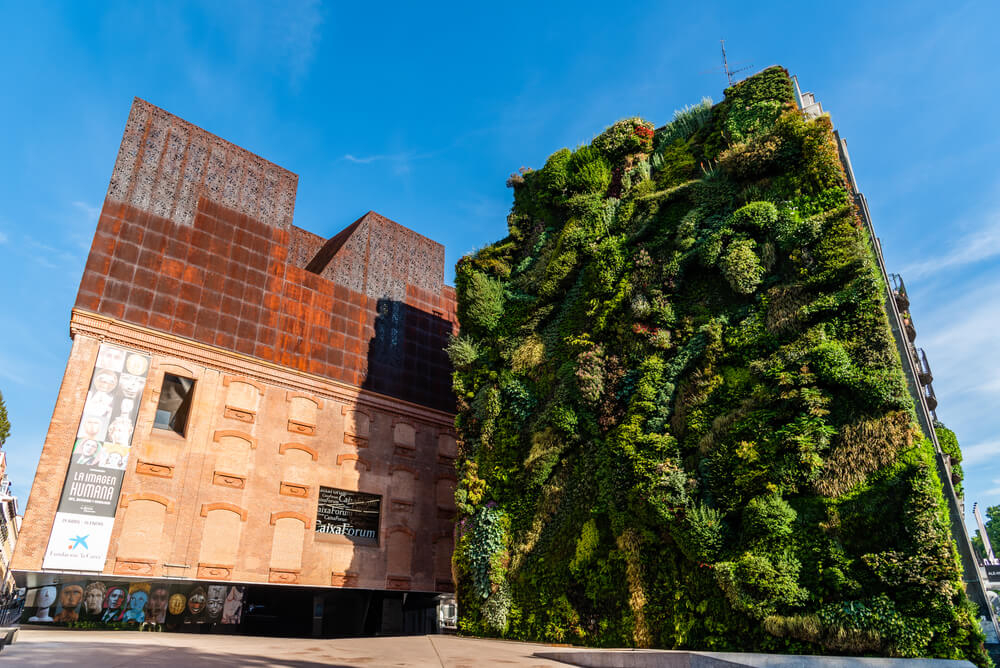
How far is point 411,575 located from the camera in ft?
95.1

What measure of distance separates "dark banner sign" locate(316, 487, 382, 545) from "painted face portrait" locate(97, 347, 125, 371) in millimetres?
10112

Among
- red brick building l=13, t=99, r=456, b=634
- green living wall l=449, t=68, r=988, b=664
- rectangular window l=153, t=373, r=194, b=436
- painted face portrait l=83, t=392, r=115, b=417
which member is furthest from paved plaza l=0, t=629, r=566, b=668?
rectangular window l=153, t=373, r=194, b=436

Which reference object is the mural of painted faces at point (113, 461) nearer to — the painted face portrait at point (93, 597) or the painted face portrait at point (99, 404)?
the painted face portrait at point (99, 404)

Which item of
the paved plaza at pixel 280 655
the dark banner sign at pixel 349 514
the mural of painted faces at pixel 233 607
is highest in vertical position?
the dark banner sign at pixel 349 514

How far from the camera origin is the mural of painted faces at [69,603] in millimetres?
20828

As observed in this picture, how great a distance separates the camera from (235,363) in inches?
1041

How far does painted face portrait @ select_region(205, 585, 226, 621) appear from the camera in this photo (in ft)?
78.7

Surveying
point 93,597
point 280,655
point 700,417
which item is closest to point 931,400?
point 700,417

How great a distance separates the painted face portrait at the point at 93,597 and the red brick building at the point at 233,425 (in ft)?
0.14

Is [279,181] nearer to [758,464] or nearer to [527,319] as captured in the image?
[527,319]

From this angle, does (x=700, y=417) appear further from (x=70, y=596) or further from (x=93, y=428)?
(x=70, y=596)

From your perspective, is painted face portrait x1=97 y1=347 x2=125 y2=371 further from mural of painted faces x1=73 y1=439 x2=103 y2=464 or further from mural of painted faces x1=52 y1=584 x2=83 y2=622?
mural of painted faces x1=52 y1=584 x2=83 y2=622

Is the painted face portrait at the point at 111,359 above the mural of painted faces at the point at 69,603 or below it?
above

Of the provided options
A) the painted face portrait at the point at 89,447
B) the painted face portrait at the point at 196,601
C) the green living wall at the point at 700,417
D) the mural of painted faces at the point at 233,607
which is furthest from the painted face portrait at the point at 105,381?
the green living wall at the point at 700,417
